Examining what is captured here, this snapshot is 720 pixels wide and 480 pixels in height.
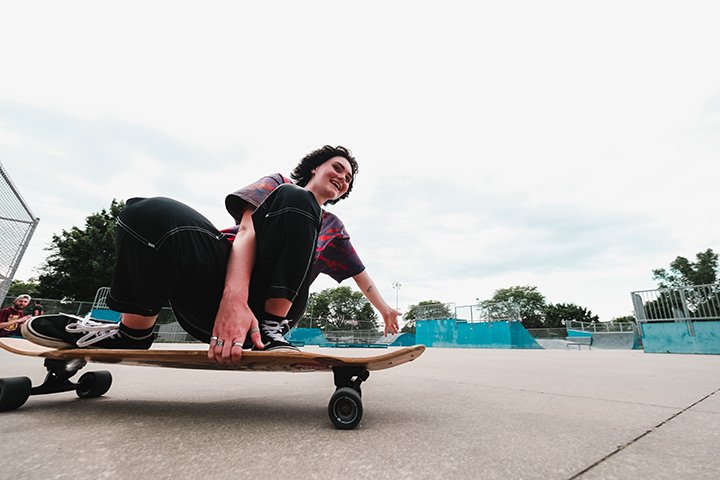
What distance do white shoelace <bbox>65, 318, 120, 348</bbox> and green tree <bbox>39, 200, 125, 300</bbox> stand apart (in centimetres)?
2712

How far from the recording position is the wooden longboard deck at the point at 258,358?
1038 mm

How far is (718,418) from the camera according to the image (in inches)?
45.7

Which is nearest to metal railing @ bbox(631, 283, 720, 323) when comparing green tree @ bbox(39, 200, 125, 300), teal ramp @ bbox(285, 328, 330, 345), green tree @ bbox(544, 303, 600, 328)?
teal ramp @ bbox(285, 328, 330, 345)

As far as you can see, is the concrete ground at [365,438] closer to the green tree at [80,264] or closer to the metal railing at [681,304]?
the metal railing at [681,304]

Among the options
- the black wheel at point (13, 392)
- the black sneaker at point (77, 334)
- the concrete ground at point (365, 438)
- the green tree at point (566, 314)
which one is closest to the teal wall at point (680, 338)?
the concrete ground at point (365, 438)

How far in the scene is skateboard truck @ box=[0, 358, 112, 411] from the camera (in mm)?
1136

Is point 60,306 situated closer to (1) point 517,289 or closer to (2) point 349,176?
(2) point 349,176

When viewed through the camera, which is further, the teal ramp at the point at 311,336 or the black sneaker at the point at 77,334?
the teal ramp at the point at 311,336

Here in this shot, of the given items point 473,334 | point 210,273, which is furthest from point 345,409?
point 473,334

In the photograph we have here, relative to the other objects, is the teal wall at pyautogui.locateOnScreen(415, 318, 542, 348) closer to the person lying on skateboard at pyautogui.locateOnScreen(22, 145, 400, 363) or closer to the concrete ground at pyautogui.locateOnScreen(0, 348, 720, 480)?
the concrete ground at pyautogui.locateOnScreen(0, 348, 720, 480)

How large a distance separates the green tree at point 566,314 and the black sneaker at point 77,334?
60181 millimetres

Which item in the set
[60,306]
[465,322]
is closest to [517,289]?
[465,322]

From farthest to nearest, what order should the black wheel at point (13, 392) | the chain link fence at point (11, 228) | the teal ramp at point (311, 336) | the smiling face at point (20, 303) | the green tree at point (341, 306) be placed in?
the green tree at point (341, 306) < the teal ramp at point (311, 336) < the smiling face at point (20, 303) < the chain link fence at point (11, 228) < the black wheel at point (13, 392)

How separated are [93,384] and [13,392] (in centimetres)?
35
